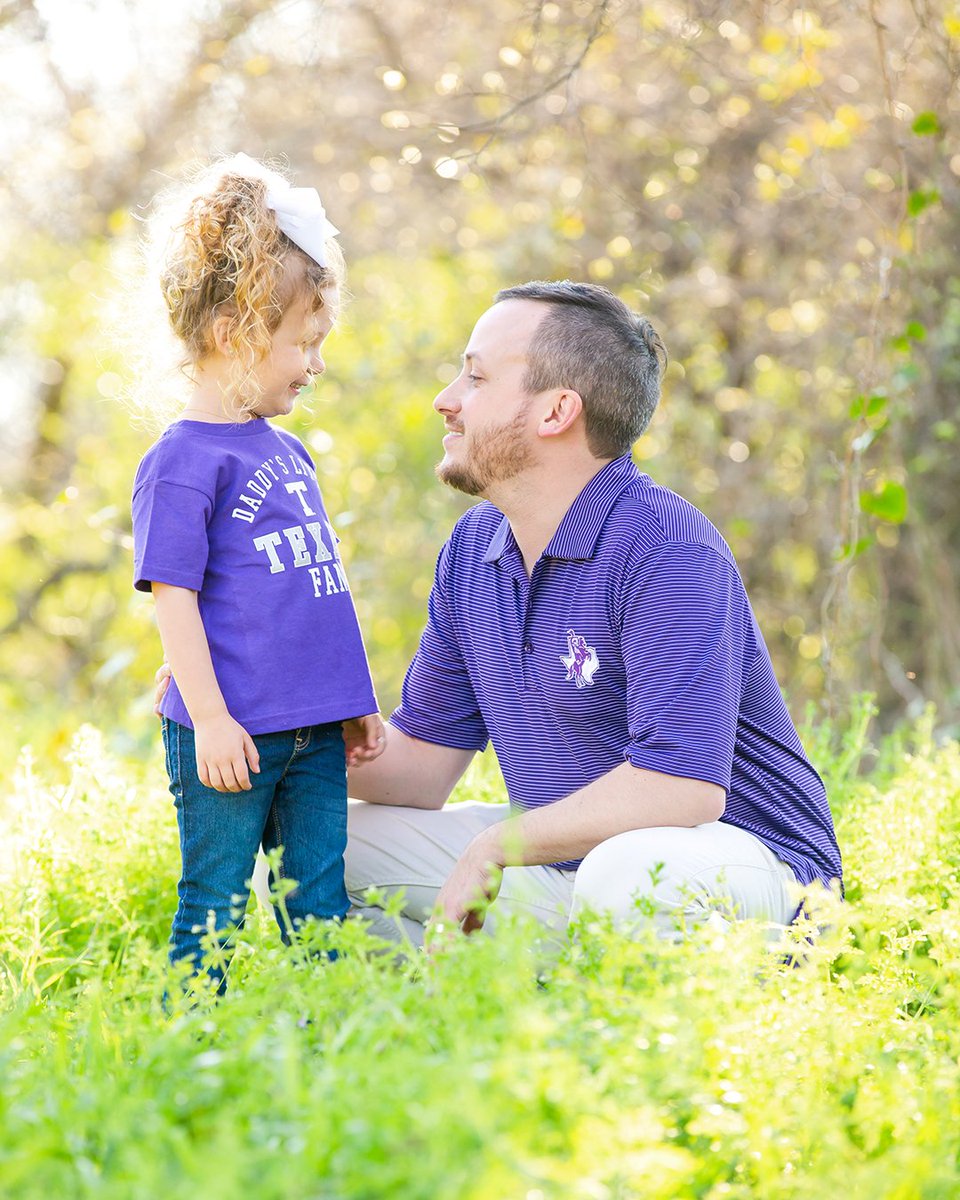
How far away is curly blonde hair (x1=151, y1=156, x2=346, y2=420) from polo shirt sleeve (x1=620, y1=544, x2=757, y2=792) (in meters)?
0.81

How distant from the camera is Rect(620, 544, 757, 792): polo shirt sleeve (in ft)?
7.34

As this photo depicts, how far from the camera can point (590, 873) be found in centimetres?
217

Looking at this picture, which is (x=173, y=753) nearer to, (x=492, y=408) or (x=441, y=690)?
(x=441, y=690)

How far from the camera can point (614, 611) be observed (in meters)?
2.39

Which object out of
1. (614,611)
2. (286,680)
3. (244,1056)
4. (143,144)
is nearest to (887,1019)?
(614,611)

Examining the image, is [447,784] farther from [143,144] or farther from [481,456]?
[143,144]

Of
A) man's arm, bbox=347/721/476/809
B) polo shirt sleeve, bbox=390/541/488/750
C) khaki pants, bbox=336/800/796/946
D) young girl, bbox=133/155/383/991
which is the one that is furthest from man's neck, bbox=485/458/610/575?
khaki pants, bbox=336/800/796/946

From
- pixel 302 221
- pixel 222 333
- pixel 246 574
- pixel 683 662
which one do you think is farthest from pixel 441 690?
pixel 302 221

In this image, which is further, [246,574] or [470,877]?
[246,574]

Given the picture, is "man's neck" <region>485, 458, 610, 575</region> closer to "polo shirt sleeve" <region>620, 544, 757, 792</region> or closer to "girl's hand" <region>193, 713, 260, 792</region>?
"polo shirt sleeve" <region>620, 544, 757, 792</region>

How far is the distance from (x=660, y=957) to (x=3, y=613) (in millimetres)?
6235

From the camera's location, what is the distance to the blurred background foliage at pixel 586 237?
4.98 metres

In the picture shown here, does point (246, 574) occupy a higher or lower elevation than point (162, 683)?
higher

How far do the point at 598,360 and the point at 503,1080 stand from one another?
164 centimetres
